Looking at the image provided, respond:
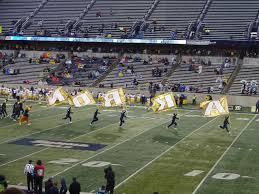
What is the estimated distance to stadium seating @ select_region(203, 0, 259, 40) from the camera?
52.1m

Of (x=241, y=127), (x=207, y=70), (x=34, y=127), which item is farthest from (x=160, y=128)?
(x=207, y=70)

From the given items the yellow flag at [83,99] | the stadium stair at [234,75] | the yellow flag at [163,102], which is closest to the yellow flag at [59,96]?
the yellow flag at [83,99]

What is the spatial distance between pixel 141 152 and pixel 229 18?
121 feet

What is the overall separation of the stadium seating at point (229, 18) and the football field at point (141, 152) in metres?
21.1

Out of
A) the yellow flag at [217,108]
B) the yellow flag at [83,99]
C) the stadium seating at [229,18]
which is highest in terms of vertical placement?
the stadium seating at [229,18]

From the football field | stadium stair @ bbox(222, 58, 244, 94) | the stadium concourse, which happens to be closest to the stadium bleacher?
the stadium concourse

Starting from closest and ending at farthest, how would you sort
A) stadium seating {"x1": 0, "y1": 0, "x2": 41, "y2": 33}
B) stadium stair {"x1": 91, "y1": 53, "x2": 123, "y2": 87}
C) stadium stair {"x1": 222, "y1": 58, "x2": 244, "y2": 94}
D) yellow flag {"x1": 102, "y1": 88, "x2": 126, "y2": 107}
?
yellow flag {"x1": 102, "y1": 88, "x2": 126, "y2": 107}
stadium stair {"x1": 222, "y1": 58, "x2": 244, "y2": 94}
stadium stair {"x1": 91, "y1": 53, "x2": 123, "y2": 87}
stadium seating {"x1": 0, "y1": 0, "x2": 41, "y2": 33}

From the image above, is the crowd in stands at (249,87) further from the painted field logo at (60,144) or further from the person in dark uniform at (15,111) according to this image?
the painted field logo at (60,144)

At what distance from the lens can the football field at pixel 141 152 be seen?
53.7 feet

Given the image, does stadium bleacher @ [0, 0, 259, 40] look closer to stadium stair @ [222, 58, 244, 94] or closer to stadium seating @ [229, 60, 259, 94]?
stadium stair @ [222, 58, 244, 94]

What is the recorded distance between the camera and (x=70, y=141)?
2327 cm

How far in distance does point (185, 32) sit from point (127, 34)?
239 inches

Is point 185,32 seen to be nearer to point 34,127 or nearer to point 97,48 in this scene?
point 97,48

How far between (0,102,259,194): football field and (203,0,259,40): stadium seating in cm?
2115
